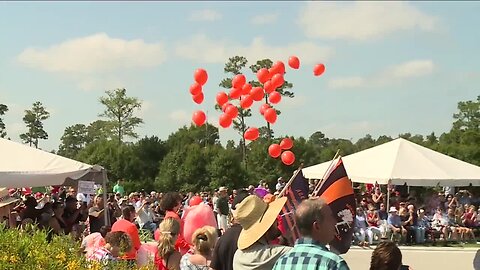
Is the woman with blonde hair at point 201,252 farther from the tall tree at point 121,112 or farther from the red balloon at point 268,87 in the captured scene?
the tall tree at point 121,112

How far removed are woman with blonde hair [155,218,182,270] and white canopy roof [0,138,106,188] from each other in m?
5.05

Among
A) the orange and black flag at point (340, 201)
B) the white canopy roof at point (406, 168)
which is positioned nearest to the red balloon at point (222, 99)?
the white canopy roof at point (406, 168)

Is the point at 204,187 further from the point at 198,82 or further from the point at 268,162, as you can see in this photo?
the point at 198,82

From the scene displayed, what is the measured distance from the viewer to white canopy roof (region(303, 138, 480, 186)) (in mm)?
17594

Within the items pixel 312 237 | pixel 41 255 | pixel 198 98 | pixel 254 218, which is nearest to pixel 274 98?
pixel 198 98

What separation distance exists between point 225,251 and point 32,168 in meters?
6.09

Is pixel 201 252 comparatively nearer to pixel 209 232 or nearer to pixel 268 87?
pixel 209 232

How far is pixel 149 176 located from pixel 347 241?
46877 mm

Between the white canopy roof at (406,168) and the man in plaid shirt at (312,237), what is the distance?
14424mm

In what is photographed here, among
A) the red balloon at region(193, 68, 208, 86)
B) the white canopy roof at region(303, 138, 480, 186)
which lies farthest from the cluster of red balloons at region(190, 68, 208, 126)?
the white canopy roof at region(303, 138, 480, 186)

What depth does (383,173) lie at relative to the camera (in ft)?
58.0

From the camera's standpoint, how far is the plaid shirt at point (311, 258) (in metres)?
3.14

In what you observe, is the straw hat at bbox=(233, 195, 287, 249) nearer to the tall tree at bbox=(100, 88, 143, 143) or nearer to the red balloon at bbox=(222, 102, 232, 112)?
the red balloon at bbox=(222, 102, 232, 112)

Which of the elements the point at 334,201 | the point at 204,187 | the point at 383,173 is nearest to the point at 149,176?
the point at 204,187
